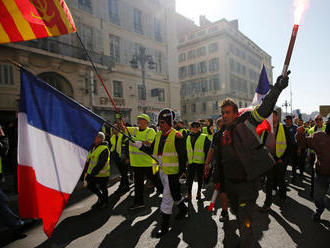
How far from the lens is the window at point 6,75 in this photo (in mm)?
12930

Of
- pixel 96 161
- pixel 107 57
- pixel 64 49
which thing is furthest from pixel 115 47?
pixel 96 161

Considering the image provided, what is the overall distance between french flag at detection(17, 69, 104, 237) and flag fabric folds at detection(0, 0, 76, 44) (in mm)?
798

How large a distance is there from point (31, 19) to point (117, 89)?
55.6 feet

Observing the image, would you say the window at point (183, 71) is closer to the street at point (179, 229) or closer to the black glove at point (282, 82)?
the street at point (179, 229)

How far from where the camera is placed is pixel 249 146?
8.09 ft

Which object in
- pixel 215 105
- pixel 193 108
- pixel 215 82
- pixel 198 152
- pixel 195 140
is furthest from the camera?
pixel 193 108

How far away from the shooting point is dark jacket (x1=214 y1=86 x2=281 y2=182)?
238 cm

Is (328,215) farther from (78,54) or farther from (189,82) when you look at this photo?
(189,82)

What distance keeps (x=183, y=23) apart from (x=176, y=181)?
166 feet

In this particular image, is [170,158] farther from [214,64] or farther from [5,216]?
[214,64]

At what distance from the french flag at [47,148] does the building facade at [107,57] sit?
38.8ft

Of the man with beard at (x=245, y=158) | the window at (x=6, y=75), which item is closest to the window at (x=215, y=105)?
the window at (x=6, y=75)

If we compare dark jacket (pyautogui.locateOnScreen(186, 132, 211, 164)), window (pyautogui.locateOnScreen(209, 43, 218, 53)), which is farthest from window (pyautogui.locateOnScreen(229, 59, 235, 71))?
dark jacket (pyautogui.locateOnScreen(186, 132, 211, 164))

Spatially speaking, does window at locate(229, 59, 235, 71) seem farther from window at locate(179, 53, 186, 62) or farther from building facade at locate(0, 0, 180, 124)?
building facade at locate(0, 0, 180, 124)
